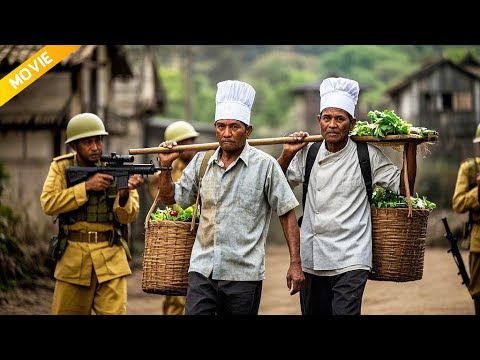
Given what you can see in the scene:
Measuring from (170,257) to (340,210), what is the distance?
139 cm

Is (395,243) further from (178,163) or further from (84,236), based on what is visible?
(178,163)

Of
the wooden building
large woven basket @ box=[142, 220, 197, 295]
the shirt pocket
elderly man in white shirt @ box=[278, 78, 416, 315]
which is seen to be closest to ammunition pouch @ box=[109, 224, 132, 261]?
large woven basket @ box=[142, 220, 197, 295]

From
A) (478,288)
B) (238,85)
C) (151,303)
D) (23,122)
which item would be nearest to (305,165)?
(238,85)

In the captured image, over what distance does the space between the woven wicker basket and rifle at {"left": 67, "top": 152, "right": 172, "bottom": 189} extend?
1.69 feet

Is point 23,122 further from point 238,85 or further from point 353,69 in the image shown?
point 353,69

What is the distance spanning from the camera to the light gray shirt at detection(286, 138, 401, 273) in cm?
679

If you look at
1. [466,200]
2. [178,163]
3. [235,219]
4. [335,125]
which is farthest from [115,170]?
[466,200]

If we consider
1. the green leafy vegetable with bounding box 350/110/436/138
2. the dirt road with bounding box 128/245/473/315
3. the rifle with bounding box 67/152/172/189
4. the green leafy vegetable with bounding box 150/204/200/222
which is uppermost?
the green leafy vegetable with bounding box 350/110/436/138

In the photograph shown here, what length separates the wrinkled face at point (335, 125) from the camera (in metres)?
6.89

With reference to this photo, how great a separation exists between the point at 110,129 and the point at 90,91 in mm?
1580

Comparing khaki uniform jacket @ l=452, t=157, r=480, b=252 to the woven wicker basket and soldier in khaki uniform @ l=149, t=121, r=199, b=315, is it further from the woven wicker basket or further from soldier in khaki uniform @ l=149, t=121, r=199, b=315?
the woven wicker basket

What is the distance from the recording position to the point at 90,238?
7.83m

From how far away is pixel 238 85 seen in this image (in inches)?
261

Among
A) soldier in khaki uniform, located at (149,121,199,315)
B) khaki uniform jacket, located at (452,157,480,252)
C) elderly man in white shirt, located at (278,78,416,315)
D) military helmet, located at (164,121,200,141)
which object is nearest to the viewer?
elderly man in white shirt, located at (278,78,416,315)
